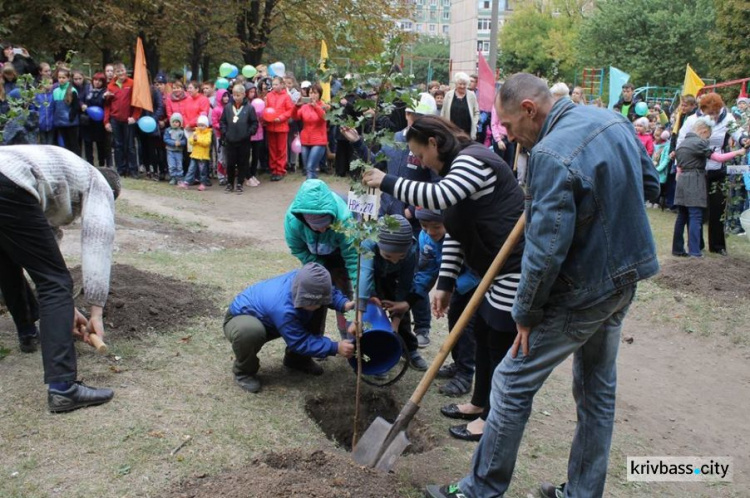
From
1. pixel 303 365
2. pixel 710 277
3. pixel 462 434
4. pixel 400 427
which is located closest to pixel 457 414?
pixel 462 434

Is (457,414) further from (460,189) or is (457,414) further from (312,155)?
(312,155)

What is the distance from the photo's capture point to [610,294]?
2717 mm

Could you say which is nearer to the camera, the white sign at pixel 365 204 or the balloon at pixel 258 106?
the white sign at pixel 365 204

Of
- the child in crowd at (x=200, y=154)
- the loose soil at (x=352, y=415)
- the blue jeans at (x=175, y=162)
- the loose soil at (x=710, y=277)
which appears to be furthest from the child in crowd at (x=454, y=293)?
the blue jeans at (x=175, y=162)

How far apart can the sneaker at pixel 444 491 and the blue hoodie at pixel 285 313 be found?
109cm

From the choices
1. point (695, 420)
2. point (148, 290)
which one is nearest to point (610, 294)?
point (695, 420)

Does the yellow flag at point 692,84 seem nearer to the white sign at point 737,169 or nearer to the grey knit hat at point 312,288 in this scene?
the white sign at point 737,169

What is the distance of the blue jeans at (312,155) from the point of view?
520 inches

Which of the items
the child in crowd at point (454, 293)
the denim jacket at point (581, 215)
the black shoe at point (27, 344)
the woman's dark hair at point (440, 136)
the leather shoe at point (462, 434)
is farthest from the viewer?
the black shoe at point (27, 344)

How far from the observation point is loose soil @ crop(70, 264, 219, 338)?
200 inches

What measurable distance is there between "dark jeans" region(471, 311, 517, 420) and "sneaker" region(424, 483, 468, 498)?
76 centimetres

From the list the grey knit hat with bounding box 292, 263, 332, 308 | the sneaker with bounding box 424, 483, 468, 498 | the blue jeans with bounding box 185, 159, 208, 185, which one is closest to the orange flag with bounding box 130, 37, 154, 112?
the blue jeans with bounding box 185, 159, 208, 185

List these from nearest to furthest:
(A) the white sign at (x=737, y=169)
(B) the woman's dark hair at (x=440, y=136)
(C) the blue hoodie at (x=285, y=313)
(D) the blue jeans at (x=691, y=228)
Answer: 1. (B) the woman's dark hair at (x=440, y=136)
2. (C) the blue hoodie at (x=285, y=313)
3. (A) the white sign at (x=737, y=169)
4. (D) the blue jeans at (x=691, y=228)

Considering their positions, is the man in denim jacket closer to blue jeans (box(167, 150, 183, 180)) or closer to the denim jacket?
the denim jacket
